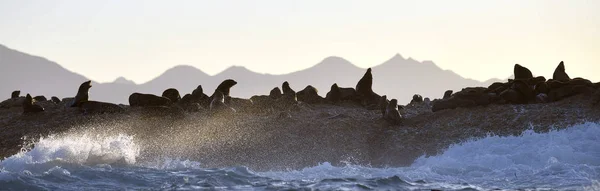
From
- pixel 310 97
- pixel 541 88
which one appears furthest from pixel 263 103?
pixel 541 88

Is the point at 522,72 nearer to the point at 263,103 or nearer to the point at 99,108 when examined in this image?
the point at 263,103

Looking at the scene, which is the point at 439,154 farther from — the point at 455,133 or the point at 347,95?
the point at 347,95

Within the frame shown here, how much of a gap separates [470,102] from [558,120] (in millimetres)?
4389

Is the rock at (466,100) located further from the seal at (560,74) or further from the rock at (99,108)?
the rock at (99,108)

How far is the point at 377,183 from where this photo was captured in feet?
71.7

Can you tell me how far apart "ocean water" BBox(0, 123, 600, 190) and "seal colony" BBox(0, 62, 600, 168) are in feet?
4.91

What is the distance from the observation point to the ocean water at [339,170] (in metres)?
21.8

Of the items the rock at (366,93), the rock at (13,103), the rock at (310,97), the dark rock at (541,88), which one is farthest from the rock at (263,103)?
the rock at (13,103)

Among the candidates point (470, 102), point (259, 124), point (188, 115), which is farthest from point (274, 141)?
point (470, 102)

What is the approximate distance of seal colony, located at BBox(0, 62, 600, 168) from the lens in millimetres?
30203

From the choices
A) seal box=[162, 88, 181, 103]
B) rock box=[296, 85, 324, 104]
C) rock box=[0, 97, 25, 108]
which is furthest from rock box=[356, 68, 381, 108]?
rock box=[0, 97, 25, 108]

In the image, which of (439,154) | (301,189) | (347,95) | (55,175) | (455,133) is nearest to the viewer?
(301,189)

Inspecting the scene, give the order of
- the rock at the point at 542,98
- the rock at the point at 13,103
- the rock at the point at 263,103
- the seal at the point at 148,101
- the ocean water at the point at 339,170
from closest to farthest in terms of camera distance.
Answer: the ocean water at the point at 339,170
the rock at the point at 542,98
the seal at the point at 148,101
the rock at the point at 263,103
the rock at the point at 13,103

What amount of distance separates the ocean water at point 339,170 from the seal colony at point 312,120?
4.91 feet
